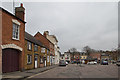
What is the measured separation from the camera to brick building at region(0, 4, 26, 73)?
14408 mm

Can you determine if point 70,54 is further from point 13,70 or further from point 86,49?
point 13,70

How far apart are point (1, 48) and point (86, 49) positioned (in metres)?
81.6

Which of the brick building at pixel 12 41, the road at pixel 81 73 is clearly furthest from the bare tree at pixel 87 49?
the brick building at pixel 12 41

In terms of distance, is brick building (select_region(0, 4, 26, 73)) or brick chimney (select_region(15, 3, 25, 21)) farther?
brick chimney (select_region(15, 3, 25, 21))

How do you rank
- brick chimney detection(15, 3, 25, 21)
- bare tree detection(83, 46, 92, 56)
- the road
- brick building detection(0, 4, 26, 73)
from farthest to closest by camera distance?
bare tree detection(83, 46, 92, 56) < brick chimney detection(15, 3, 25, 21) < brick building detection(0, 4, 26, 73) < the road

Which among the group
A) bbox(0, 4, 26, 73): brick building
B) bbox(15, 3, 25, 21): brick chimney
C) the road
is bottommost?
the road

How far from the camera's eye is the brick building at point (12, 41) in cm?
1441

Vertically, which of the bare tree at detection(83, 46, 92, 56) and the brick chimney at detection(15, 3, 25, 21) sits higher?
the brick chimney at detection(15, 3, 25, 21)

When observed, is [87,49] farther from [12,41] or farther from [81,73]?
[12,41]

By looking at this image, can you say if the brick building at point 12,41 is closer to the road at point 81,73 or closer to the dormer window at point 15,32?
the dormer window at point 15,32

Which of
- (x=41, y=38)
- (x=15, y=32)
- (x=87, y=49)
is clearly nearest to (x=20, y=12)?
A: (x=15, y=32)

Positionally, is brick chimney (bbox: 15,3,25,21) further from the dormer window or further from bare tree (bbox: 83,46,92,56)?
bare tree (bbox: 83,46,92,56)

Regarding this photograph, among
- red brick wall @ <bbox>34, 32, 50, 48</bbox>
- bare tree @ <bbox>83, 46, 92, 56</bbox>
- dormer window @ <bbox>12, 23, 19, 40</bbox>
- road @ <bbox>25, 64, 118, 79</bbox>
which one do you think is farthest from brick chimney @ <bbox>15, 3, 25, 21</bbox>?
bare tree @ <bbox>83, 46, 92, 56</bbox>

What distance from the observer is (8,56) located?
15.2 m
